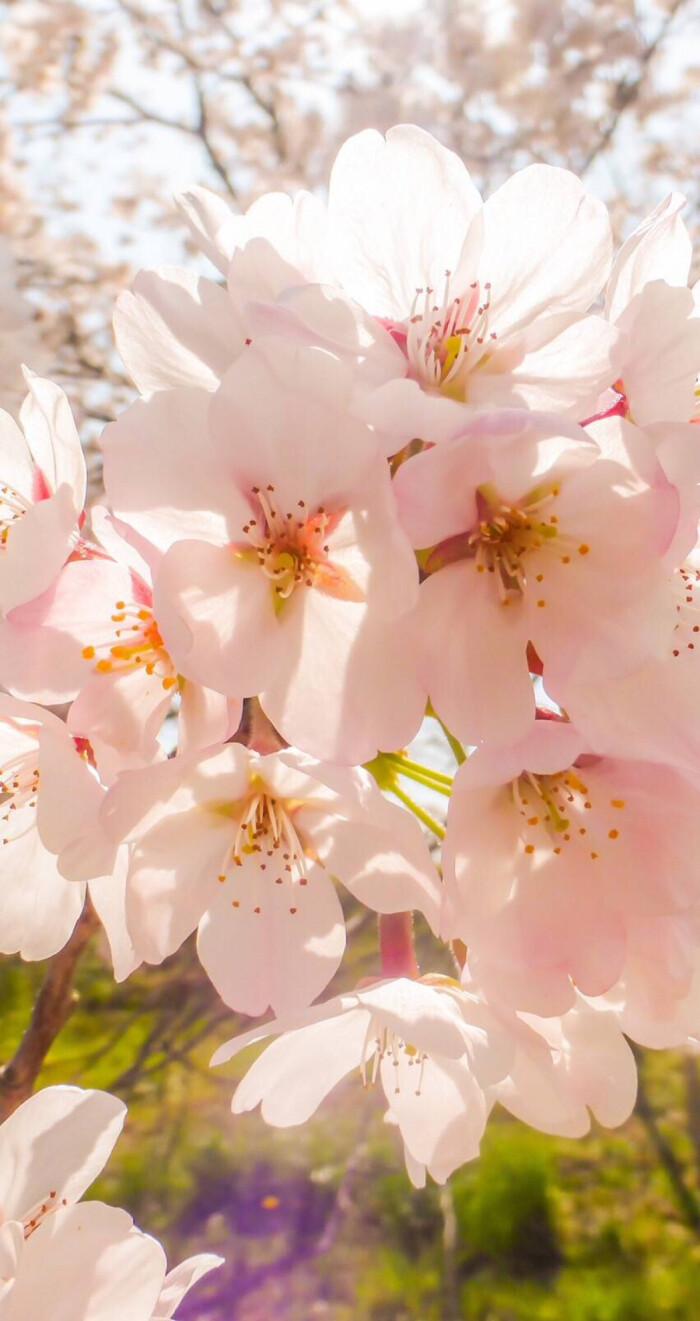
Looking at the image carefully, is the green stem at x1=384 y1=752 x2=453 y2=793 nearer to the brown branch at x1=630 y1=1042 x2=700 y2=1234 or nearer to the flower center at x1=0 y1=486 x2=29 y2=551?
the flower center at x1=0 y1=486 x2=29 y2=551

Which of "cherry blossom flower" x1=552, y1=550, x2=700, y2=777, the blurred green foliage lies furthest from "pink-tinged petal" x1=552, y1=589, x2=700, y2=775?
the blurred green foliage

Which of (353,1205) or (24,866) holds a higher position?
(24,866)

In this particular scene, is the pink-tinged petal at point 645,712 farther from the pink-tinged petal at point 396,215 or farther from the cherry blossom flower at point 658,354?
the pink-tinged petal at point 396,215

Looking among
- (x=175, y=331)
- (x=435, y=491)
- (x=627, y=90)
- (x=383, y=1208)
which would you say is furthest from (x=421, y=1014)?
(x=383, y=1208)

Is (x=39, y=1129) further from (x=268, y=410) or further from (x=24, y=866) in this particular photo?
(x=268, y=410)

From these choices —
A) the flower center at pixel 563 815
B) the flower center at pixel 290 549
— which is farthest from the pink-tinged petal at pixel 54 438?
the flower center at pixel 563 815

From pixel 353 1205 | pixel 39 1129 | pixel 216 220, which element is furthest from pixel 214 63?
pixel 353 1205
